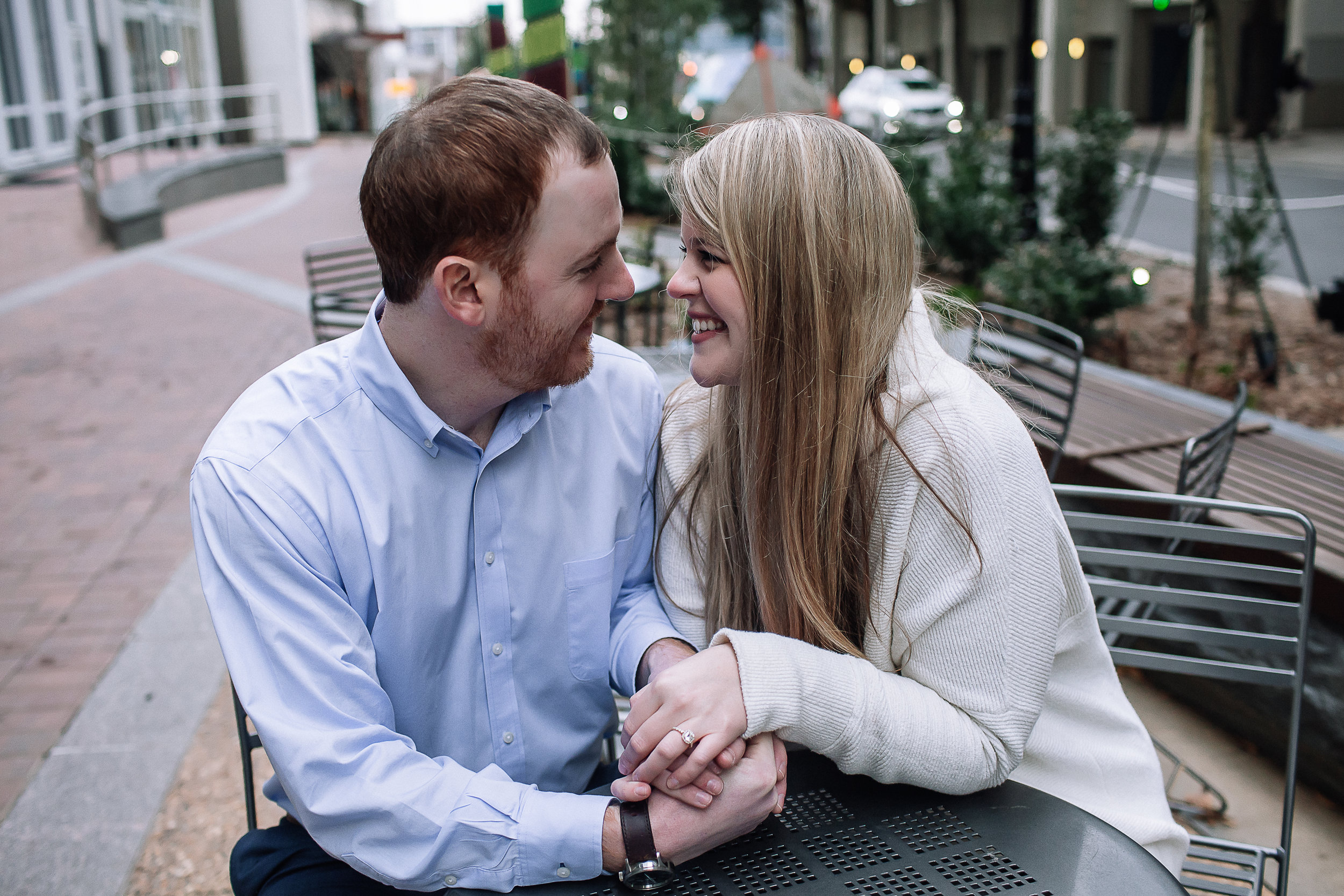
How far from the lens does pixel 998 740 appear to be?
1552 millimetres

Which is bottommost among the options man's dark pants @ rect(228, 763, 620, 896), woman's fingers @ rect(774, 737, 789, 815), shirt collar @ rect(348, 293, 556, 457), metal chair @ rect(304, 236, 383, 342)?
man's dark pants @ rect(228, 763, 620, 896)

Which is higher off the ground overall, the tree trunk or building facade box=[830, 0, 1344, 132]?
building facade box=[830, 0, 1344, 132]

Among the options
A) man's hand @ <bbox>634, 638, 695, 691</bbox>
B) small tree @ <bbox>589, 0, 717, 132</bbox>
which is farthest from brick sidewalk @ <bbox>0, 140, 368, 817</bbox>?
small tree @ <bbox>589, 0, 717, 132</bbox>

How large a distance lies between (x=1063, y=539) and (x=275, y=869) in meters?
1.31

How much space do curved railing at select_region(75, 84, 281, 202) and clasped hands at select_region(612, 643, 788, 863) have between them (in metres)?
13.9

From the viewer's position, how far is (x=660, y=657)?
1780 millimetres

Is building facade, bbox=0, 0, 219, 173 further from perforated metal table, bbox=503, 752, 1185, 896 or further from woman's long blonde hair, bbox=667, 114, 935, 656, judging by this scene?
perforated metal table, bbox=503, 752, 1185, 896

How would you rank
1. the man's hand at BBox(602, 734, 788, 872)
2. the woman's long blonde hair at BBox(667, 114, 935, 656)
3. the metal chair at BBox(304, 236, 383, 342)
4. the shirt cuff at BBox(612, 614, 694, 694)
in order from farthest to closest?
the metal chair at BBox(304, 236, 383, 342) → the shirt cuff at BBox(612, 614, 694, 694) → the woman's long blonde hair at BBox(667, 114, 935, 656) → the man's hand at BBox(602, 734, 788, 872)

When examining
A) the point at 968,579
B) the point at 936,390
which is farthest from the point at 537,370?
the point at 968,579

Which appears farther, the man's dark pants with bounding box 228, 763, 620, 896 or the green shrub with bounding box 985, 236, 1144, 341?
the green shrub with bounding box 985, 236, 1144, 341

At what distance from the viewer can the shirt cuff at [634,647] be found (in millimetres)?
1824

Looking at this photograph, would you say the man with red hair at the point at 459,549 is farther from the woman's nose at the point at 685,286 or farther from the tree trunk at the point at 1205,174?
the tree trunk at the point at 1205,174

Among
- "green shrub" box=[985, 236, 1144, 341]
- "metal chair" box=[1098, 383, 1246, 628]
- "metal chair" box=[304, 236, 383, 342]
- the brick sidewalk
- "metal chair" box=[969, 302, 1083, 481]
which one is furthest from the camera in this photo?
"green shrub" box=[985, 236, 1144, 341]

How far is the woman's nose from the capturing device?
1703 millimetres
